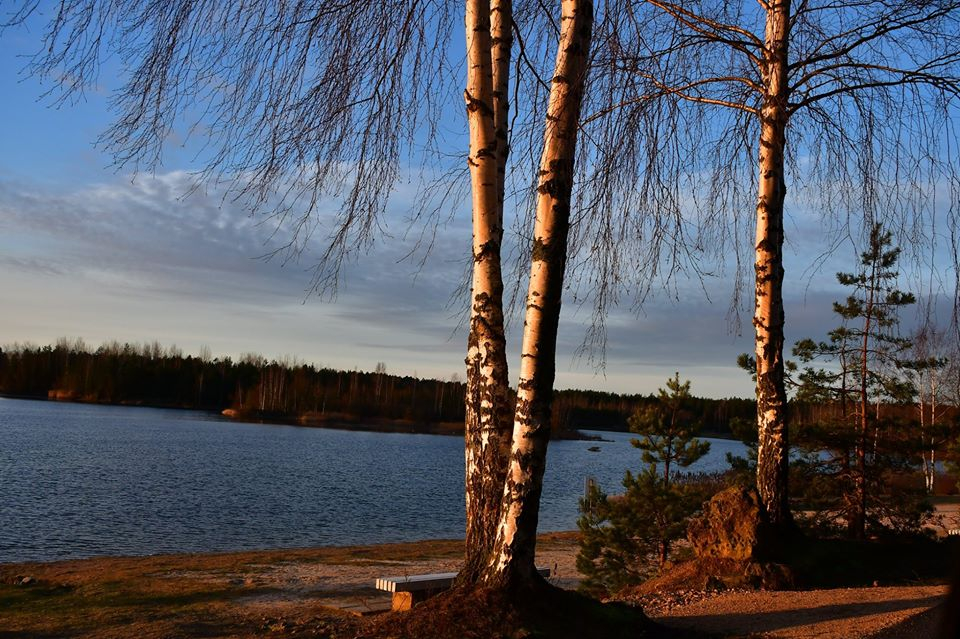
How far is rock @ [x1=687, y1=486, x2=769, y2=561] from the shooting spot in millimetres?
9109

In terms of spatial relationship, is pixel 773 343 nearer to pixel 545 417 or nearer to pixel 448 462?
pixel 545 417

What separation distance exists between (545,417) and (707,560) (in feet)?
14.9

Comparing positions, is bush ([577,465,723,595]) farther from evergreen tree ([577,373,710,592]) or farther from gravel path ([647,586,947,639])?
gravel path ([647,586,947,639])

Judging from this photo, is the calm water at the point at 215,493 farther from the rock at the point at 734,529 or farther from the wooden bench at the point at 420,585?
the rock at the point at 734,529

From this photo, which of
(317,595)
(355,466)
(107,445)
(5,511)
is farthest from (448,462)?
(317,595)

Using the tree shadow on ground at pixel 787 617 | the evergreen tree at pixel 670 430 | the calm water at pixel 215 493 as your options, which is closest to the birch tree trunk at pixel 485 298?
the tree shadow on ground at pixel 787 617

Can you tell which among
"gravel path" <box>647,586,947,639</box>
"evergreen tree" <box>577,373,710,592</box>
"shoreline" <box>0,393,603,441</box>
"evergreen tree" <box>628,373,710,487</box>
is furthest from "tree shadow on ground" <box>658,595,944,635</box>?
"shoreline" <box>0,393,603,441</box>

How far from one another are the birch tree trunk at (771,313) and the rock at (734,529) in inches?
17.4

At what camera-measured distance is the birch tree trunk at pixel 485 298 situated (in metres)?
6.43

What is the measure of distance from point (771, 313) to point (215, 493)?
2769 centimetres

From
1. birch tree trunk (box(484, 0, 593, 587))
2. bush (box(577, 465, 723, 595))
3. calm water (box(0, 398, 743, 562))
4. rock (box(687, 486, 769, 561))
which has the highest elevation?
birch tree trunk (box(484, 0, 593, 587))

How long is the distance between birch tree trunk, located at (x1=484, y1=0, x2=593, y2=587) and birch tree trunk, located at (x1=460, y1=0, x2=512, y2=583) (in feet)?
1.14

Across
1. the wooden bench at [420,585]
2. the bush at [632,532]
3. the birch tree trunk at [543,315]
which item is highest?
the birch tree trunk at [543,315]

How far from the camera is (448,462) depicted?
185 ft
